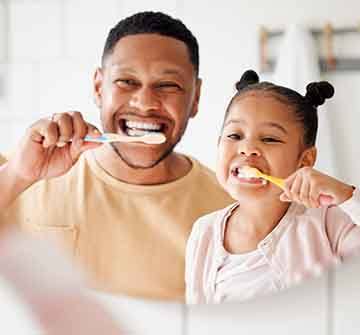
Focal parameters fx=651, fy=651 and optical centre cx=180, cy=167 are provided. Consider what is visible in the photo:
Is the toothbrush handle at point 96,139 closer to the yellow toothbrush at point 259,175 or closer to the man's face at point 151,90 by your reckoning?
the man's face at point 151,90

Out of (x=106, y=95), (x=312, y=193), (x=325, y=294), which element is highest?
(x=106, y=95)

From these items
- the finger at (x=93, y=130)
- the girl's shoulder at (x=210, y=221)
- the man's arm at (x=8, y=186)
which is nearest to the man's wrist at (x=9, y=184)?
the man's arm at (x=8, y=186)

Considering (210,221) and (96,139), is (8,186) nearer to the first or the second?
(96,139)

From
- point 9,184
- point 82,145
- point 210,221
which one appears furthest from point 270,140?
point 9,184

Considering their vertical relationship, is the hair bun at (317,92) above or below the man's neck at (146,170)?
above

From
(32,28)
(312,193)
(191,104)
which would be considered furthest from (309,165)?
(32,28)

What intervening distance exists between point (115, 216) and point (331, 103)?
269mm

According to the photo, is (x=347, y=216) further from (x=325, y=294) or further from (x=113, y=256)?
(x=113, y=256)

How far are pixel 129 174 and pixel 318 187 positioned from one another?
0.21 m

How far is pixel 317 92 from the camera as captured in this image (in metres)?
0.67

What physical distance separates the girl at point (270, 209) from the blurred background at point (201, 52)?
0.7 inches

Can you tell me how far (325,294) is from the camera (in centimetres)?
76

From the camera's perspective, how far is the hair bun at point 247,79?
679 millimetres

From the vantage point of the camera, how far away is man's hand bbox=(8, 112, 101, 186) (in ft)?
→ 2.44
